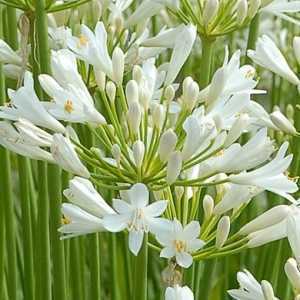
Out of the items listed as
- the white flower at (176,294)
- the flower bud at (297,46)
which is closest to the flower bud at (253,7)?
the flower bud at (297,46)

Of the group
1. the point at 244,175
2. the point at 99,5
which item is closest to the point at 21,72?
the point at 99,5

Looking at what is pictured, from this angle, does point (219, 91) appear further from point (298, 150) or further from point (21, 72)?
point (298, 150)

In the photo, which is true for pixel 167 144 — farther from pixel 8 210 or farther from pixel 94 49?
pixel 8 210

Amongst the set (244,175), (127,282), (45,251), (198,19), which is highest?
(198,19)

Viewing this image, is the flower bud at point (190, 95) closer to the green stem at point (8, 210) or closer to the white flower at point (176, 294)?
the white flower at point (176, 294)

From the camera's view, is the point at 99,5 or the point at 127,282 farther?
the point at 127,282

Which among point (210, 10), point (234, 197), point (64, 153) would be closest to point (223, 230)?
point (234, 197)

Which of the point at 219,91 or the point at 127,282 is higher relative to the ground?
the point at 219,91
